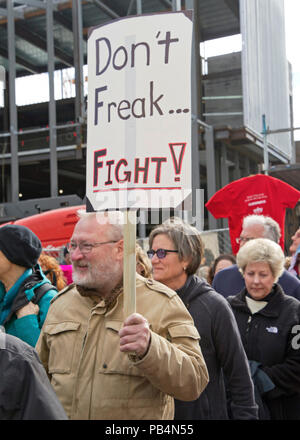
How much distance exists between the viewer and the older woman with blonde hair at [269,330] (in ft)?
10.4

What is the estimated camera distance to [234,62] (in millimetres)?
15516

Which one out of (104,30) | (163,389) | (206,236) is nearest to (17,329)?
(163,389)

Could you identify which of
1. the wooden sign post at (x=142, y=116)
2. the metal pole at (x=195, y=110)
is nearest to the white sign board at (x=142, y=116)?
the wooden sign post at (x=142, y=116)

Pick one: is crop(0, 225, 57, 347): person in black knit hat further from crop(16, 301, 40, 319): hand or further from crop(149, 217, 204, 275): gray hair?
crop(149, 217, 204, 275): gray hair

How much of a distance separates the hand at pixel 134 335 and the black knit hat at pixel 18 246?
1.53 metres

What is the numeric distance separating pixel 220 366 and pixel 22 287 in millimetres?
1239

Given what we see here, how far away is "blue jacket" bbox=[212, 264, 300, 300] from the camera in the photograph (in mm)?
3809

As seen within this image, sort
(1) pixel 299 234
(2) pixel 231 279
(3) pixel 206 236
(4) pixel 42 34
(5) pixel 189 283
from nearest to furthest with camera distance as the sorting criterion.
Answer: (5) pixel 189 283
(2) pixel 231 279
(1) pixel 299 234
(3) pixel 206 236
(4) pixel 42 34

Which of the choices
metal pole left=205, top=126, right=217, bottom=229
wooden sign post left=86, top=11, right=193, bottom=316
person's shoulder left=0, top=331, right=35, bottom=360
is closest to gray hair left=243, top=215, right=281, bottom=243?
wooden sign post left=86, top=11, right=193, bottom=316

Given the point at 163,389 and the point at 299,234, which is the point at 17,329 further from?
the point at 299,234

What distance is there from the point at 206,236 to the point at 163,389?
22.1 ft

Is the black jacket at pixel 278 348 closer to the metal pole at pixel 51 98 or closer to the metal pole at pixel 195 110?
the metal pole at pixel 195 110

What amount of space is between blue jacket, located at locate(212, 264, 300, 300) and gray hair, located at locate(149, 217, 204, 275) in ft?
2.92

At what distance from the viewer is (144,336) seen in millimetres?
1986
